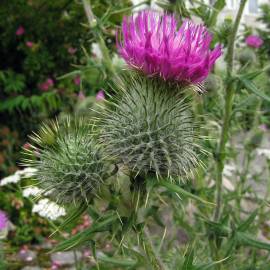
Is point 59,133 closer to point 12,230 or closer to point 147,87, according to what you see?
point 147,87

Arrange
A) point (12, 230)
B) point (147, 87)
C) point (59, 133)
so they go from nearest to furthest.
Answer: point (147, 87) → point (59, 133) → point (12, 230)

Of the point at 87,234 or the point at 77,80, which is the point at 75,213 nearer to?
the point at 87,234

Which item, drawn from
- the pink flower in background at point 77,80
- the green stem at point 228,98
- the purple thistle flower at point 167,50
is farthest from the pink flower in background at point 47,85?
the purple thistle flower at point 167,50


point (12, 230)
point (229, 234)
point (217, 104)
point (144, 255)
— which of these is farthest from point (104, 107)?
point (12, 230)

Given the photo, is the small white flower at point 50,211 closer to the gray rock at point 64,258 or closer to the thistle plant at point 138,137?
the thistle plant at point 138,137

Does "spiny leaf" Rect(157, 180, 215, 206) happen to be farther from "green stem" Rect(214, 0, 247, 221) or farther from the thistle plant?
"green stem" Rect(214, 0, 247, 221)

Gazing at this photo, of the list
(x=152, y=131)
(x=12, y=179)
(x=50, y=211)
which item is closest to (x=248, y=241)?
(x=152, y=131)
